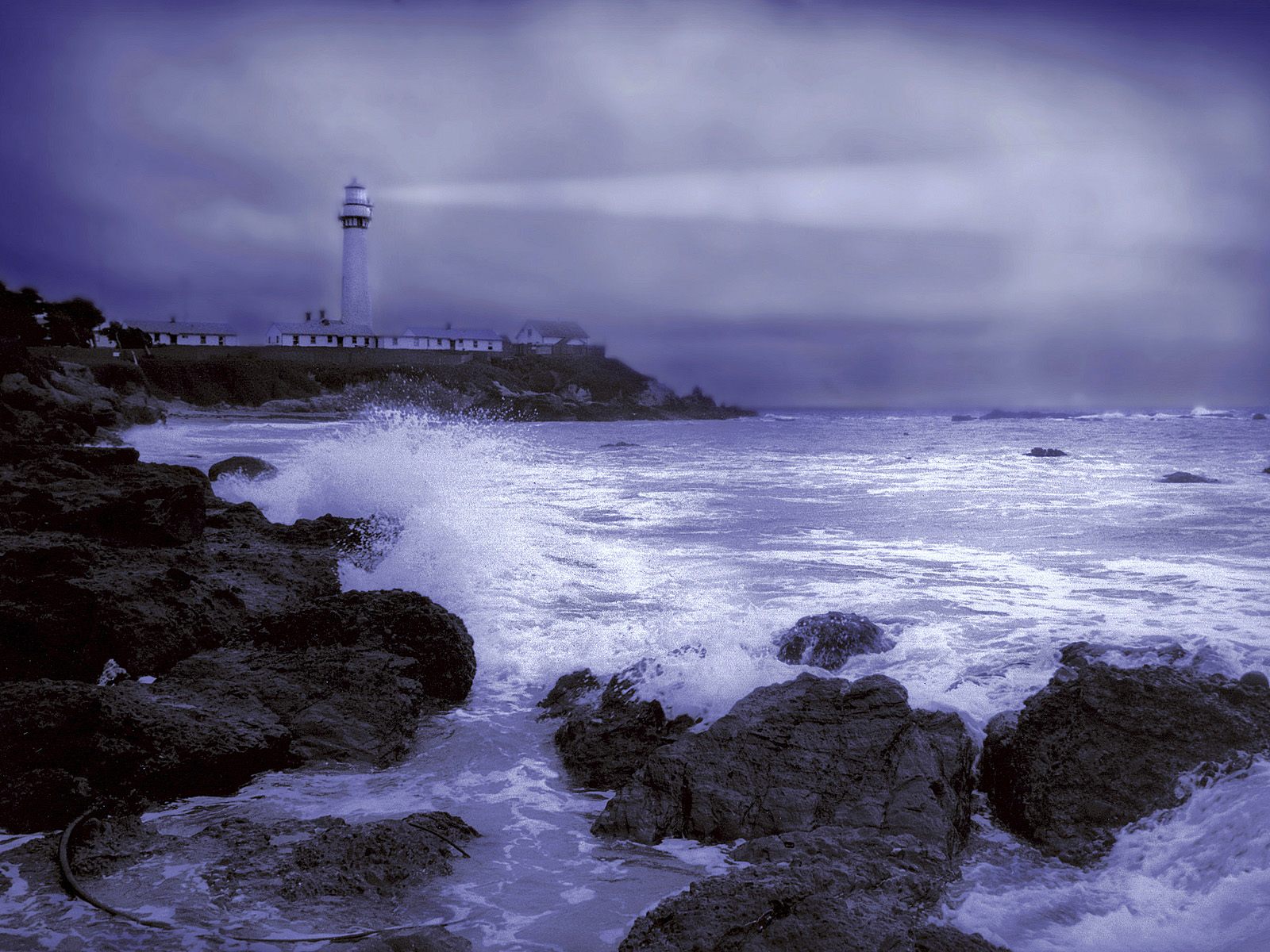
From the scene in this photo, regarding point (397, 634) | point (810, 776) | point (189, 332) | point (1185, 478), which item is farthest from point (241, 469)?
point (189, 332)

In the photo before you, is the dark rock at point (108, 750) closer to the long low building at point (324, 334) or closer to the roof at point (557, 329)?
the long low building at point (324, 334)

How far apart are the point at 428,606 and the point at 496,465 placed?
16313 mm

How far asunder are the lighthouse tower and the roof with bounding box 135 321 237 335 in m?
11.3

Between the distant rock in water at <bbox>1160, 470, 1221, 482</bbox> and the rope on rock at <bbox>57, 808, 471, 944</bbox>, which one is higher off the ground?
the distant rock in water at <bbox>1160, 470, 1221, 482</bbox>

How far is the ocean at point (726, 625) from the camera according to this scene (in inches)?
130

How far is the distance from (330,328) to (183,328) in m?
11.7

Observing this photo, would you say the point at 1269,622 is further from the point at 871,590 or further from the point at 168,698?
the point at 168,698

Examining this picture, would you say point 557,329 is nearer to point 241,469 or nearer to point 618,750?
point 241,469

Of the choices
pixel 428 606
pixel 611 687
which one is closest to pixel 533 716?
pixel 611 687

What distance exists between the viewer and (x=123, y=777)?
397 cm

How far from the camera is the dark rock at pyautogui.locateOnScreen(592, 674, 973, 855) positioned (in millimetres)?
3713

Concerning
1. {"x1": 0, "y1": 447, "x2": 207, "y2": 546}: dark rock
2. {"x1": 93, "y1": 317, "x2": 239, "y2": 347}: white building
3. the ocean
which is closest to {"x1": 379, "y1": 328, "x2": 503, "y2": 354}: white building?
{"x1": 93, "y1": 317, "x2": 239, "y2": 347}: white building

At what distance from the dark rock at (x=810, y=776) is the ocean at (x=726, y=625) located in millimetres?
151

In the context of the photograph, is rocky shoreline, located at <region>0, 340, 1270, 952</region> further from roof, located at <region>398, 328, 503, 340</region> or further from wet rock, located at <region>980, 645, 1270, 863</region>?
roof, located at <region>398, 328, 503, 340</region>
